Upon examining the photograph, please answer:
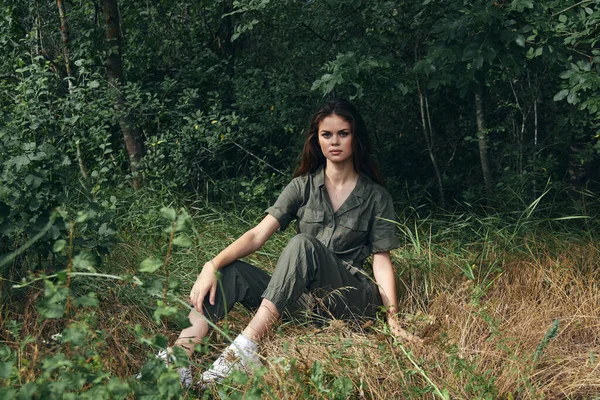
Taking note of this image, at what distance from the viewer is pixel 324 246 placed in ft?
11.0

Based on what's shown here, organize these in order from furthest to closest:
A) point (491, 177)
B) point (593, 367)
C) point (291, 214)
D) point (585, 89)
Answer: point (491, 177) → point (585, 89) → point (291, 214) → point (593, 367)

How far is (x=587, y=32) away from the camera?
3.90 metres

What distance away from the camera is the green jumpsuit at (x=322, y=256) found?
10.7ft

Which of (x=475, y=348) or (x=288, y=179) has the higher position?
(x=288, y=179)

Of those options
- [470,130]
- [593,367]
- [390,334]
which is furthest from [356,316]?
[470,130]

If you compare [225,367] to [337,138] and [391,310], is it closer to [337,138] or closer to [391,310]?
[391,310]

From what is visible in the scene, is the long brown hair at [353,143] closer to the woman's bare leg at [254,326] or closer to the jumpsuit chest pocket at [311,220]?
the jumpsuit chest pocket at [311,220]

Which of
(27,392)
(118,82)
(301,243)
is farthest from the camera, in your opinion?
(118,82)

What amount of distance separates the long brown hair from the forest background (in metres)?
0.47

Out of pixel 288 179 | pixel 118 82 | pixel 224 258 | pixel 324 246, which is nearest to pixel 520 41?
pixel 324 246

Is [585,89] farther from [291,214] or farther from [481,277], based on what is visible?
[291,214]

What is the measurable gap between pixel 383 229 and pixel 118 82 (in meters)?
3.06

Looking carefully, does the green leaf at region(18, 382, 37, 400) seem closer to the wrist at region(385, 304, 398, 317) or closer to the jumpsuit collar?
the wrist at region(385, 304, 398, 317)

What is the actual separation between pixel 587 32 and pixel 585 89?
29 cm
